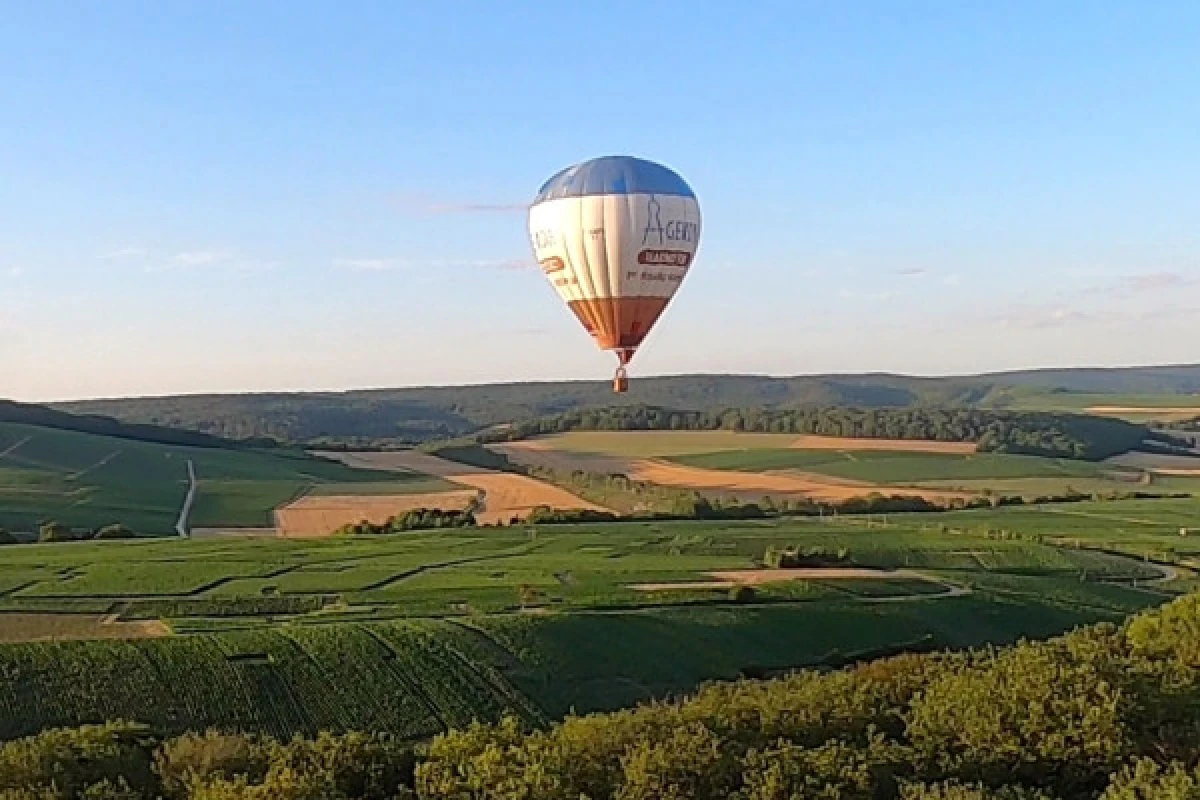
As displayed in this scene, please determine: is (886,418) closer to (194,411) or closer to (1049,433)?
(1049,433)

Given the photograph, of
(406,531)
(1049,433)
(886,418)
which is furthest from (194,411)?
(406,531)

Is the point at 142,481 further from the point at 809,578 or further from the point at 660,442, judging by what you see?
the point at 809,578

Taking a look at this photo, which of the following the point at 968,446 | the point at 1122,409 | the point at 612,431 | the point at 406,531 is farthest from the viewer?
the point at 1122,409

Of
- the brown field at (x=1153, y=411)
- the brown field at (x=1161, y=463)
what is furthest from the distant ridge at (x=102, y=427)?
the brown field at (x=1153, y=411)

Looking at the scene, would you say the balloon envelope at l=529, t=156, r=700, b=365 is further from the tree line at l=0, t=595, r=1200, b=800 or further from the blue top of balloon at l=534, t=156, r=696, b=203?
the tree line at l=0, t=595, r=1200, b=800

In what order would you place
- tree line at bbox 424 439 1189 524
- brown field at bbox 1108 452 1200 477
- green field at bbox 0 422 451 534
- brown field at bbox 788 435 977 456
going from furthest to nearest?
brown field at bbox 788 435 977 456, brown field at bbox 1108 452 1200 477, tree line at bbox 424 439 1189 524, green field at bbox 0 422 451 534

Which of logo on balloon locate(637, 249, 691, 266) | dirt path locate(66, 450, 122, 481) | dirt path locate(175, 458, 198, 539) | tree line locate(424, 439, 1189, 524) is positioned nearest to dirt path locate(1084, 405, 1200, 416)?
tree line locate(424, 439, 1189, 524)
